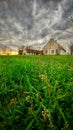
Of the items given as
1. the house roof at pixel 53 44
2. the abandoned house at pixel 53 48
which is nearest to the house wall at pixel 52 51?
the abandoned house at pixel 53 48

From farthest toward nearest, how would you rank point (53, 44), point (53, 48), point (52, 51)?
point (52, 51), point (53, 44), point (53, 48)

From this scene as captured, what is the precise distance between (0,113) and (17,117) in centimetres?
17

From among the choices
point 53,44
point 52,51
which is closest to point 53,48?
point 52,51

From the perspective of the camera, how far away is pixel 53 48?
65.4 metres

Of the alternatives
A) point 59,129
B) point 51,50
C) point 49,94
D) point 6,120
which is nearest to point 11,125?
point 6,120

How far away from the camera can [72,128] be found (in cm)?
132

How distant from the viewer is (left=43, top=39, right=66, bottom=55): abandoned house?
64.8 metres

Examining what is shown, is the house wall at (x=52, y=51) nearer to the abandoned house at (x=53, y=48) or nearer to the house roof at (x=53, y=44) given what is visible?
the abandoned house at (x=53, y=48)

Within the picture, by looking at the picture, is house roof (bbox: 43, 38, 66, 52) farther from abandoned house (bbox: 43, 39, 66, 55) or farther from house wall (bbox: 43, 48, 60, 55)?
house wall (bbox: 43, 48, 60, 55)

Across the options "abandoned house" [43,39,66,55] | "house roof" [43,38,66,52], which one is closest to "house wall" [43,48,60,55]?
"abandoned house" [43,39,66,55]

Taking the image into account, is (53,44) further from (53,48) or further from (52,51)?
(52,51)

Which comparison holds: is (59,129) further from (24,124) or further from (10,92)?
(10,92)

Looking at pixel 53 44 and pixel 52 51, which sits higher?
pixel 53 44

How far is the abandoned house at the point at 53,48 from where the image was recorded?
64.8m
